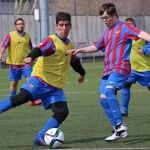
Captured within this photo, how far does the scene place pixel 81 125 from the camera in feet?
37.6

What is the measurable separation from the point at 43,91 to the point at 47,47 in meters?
0.62

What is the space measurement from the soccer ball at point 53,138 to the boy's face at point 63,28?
1.28m

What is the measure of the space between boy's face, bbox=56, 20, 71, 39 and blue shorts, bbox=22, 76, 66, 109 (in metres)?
0.67

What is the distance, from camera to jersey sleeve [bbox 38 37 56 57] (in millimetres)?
9102

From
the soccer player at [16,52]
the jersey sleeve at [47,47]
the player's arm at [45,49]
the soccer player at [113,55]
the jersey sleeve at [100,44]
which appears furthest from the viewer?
the soccer player at [16,52]

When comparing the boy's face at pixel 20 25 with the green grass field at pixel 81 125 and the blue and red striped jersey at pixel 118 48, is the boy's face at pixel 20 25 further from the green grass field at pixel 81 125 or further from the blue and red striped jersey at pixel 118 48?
the blue and red striped jersey at pixel 118 48

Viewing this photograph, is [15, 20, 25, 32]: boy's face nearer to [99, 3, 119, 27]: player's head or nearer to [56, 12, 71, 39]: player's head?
[99, 3, 119, 27]: player's head

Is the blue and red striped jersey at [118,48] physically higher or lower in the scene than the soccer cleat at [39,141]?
higher

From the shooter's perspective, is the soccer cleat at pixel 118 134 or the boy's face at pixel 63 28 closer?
the boy's face at pixel 63 28

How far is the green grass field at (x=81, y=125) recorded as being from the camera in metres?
9.32

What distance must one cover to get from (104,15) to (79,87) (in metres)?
10.8

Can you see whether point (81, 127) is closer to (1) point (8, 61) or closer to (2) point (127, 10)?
(1) point (8, 61)

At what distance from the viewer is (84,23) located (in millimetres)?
38344

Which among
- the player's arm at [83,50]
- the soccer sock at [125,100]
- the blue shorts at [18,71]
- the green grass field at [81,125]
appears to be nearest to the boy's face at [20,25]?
the blue shorts at [18,71]
